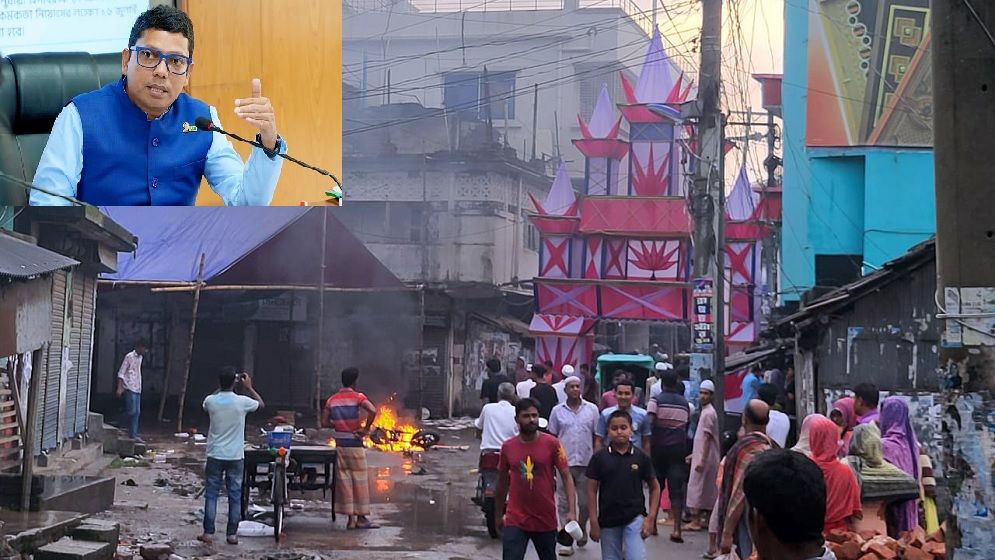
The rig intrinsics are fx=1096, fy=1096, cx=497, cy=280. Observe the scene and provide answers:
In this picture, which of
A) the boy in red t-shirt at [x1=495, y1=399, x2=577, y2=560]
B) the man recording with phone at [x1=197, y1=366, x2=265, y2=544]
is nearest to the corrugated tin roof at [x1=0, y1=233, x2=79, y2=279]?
the boy in red t-shirt at [x1=495, y1=399, x2=577, y2=560]

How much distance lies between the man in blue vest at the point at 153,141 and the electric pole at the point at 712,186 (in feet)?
29.9

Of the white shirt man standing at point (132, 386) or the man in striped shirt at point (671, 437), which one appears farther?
the white shirt man standing at point (132, 386)

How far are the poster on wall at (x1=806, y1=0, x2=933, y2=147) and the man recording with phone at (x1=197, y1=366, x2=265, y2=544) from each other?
12739 millimetres

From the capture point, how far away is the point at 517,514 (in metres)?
7.91

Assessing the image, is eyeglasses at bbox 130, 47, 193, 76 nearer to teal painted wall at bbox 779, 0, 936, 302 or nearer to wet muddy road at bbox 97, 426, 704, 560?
wet muddy road at bbox 97, 426, 704, 560

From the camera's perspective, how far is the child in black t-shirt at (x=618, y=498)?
8.12m

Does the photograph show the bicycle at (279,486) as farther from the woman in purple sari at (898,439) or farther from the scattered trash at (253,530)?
the woman in purple sari at (898,439)

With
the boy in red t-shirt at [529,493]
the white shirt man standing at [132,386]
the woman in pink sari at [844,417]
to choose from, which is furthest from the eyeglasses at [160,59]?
the white shirt man standing at [132,386]

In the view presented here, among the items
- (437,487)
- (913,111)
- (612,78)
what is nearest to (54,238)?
(437,487)

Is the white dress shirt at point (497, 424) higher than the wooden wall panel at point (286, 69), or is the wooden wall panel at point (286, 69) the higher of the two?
the wooden wall panel at point (286, 69)

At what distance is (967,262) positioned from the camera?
5.14 metres

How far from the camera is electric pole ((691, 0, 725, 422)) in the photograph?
13938mm

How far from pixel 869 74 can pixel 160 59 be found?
16.2 m

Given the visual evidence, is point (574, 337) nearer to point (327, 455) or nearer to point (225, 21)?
point (327, 455)
